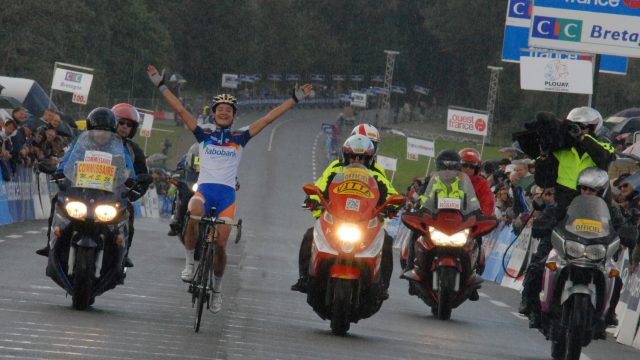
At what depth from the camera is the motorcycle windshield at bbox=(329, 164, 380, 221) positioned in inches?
538

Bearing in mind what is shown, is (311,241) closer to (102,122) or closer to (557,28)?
(102,122)

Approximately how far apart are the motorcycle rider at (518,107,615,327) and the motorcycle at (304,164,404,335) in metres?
1.30

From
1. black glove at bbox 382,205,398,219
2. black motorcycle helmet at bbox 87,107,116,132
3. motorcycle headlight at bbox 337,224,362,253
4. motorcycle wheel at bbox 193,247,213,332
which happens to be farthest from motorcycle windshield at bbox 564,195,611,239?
black motorcycle helmet at bbox 87,107,116,132

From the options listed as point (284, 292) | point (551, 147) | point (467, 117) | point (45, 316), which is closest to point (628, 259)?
point (284, 292)

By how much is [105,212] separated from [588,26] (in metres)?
14.6

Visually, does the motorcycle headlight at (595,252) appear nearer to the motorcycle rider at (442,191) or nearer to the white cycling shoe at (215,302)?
the white cycling shoe at (215,302)

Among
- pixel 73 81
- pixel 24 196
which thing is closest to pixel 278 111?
pixel 24 196

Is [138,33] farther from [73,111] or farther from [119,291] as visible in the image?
[119,291]

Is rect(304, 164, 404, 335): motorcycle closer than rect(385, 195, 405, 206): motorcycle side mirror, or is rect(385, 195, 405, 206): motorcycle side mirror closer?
rect(304, 164, 404, 335): motorcycle

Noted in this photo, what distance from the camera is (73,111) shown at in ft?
289

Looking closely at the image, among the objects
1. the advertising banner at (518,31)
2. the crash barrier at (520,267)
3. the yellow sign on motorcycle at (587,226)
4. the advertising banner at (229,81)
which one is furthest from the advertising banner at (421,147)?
the advertising banner at (229,81)

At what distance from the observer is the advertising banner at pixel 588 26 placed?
85.2ft

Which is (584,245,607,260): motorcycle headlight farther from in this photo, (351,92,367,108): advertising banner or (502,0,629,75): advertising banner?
(351,92,367,108): advertising banner

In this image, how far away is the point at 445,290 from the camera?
16250mm
